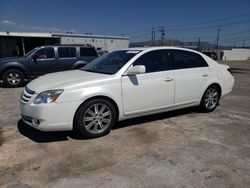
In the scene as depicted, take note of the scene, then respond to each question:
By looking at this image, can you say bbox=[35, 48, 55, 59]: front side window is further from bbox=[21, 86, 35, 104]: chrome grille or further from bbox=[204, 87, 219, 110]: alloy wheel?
bbox=[204, 87, 219, 110]: alloy wheel

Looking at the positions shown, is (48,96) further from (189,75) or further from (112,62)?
(189,75)

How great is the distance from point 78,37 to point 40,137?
2817 cm

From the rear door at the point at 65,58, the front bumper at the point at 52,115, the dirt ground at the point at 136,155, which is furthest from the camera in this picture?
the rear door at the point at 65,58

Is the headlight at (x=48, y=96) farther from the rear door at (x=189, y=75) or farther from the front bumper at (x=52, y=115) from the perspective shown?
the rear door at (x=189, y=75)

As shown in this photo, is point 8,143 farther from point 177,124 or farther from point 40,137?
point 177,124

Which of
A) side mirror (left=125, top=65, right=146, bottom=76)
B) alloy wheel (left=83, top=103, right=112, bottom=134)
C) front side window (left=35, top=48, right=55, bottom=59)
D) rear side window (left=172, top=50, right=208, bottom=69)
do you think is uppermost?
front side window (left=35, top=48, right=55, bottom=59)

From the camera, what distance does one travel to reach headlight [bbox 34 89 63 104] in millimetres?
3729

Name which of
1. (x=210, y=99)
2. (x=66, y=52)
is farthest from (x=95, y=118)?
(x=66, y=52)

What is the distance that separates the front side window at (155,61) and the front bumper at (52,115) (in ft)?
4.93

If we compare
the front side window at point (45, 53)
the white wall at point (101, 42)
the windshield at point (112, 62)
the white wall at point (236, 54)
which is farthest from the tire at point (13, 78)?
the white wall at point (236, 54)

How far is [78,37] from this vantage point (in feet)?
101

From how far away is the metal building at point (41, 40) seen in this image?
28.0 meters

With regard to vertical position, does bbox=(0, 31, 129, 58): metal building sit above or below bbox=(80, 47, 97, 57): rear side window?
above

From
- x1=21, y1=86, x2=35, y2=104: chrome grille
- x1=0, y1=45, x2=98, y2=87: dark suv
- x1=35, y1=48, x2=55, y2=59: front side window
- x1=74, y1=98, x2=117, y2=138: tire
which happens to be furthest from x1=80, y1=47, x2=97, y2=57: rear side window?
x1=74, y1=98, x2=117, y2=138: tire
